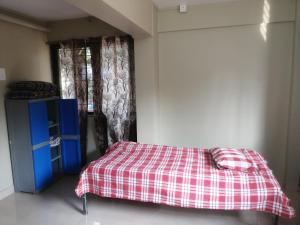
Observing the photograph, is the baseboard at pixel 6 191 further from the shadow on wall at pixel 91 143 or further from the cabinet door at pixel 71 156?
the shadow on wall at pixel 91 143

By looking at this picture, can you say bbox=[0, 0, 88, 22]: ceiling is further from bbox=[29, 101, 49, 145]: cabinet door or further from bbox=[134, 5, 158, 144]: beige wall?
bbox=[29, 101, 49, 145]: cabinet door

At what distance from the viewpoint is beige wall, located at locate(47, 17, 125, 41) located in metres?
3.48

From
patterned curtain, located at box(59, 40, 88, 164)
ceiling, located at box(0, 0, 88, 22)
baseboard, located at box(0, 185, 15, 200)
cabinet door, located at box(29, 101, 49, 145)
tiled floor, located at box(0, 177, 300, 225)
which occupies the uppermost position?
ceiling, located at box(0, 0, 88, 22)

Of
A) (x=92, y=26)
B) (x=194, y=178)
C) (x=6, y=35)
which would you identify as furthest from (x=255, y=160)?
(x=6, y=35)

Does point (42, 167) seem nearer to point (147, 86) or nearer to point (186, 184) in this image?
point (147, 86)

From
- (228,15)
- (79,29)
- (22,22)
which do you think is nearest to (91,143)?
(79,29)

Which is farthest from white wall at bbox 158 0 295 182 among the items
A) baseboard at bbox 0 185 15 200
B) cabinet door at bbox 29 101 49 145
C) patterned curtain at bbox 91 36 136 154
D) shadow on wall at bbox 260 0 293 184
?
baseboard at bbox 0 185 15 200

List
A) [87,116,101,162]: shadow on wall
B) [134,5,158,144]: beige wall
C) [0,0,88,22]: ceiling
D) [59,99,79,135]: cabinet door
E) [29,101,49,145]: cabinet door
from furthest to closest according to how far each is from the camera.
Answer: [87,116,101,162]: shadow on wall, [59,99,79,135]: cabinet door, [134,5,158,144]: beige wall, [29,101,49,145]: cabinet door, [0,0,88,22]: ceiling

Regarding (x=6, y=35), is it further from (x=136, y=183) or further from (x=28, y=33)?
(x=136, y=183)

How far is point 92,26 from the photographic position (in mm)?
3521

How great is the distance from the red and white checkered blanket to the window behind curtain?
1462 millimetres

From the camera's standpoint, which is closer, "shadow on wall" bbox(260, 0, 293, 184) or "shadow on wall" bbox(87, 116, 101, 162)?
"shadow on wall" bbox(260, 0, 293, 184)

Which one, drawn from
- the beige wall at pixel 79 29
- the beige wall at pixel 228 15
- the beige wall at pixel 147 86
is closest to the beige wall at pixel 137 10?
the beige wall at pixel 147 86

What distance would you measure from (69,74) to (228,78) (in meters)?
2.40
